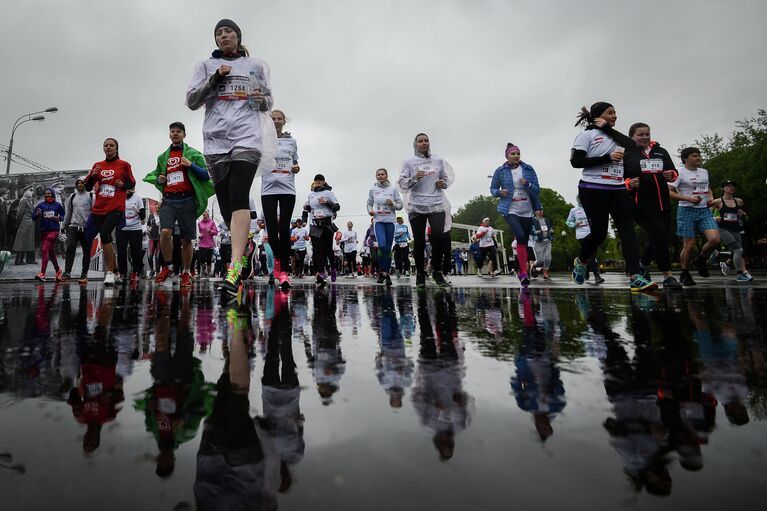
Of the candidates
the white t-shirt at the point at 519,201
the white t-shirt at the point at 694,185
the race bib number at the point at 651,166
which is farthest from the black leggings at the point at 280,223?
the white t-shirt at the point at 694,185

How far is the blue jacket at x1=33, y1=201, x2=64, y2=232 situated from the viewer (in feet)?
32.0

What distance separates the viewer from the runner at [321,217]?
320 inches

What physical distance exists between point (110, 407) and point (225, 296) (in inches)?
123

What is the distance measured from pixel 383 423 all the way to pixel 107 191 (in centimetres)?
736

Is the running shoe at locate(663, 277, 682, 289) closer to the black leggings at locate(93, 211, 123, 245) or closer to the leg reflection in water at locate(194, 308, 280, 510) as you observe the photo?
the leg reflection in water at locate(194, 308, 280, 510)

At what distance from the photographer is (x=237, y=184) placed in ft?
13.2

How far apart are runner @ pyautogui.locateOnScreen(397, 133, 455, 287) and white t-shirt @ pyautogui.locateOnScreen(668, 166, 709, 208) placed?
3.65m

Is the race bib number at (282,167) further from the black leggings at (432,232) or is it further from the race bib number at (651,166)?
the race bib number at (651,166)

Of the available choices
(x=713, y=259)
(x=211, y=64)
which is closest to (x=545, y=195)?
(x=713, y=259)

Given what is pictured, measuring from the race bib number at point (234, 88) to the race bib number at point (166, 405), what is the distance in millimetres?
3636

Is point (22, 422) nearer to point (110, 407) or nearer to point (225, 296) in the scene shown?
point (110, 407)

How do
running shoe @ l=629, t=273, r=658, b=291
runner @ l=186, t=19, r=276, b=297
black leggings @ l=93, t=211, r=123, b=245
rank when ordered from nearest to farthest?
runner @ l=186, t=19, r=276, b=297
running shoe @ l=629, t=273, r=658, b=291
black leggings @ l=93, t=211, r=123, b=245

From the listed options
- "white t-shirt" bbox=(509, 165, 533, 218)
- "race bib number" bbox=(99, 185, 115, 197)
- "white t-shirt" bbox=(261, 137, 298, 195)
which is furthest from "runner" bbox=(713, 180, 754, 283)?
"race bib number" bbox=(99, 185, 115, 197)

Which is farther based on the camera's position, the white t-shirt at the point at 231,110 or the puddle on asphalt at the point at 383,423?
the white t-shirt at the point at 231,110
